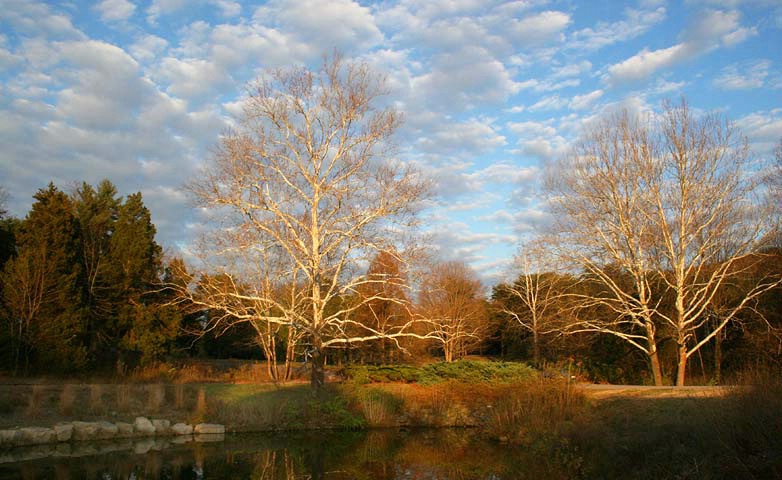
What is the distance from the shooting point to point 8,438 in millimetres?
14242

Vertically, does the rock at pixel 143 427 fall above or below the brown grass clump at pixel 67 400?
below

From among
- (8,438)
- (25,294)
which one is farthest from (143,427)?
(25,294)

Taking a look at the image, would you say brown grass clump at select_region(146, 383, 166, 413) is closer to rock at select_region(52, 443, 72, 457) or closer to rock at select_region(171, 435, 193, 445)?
rock at select_region(171, 435, 193, 445)

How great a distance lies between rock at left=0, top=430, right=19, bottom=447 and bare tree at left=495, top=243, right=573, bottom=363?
695 inches

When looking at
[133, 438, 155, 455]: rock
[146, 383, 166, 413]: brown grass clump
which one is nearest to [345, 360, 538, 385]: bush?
[146, 383, 166, 413]: brown grass clump

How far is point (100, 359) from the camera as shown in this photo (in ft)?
86.8

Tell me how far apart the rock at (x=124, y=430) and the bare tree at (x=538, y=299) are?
1503cm

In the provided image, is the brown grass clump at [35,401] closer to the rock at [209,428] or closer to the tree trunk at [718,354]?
the rock at [209,428]

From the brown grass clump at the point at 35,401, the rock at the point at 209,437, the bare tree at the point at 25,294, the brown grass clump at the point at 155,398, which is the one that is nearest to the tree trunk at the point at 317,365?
the rock at the point at 209,437

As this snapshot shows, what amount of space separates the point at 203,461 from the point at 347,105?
1176cm

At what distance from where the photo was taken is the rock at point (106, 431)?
15680 mm

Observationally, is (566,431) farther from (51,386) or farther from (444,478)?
(51,386)

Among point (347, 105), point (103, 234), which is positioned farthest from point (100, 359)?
point (347, 105)

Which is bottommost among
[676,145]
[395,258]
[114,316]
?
[114,316]
